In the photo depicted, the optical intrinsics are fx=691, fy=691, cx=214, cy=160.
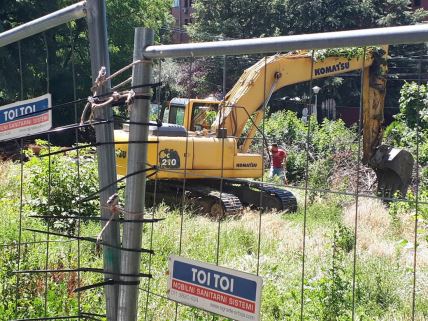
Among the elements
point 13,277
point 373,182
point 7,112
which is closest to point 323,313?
point 13,277

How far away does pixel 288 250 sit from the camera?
754 centimetres

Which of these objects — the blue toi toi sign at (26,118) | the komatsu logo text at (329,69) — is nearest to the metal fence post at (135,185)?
the blue toi toi sign at (26,118)

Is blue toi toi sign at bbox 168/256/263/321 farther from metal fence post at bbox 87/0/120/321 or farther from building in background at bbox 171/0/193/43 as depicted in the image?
building in background at bbox 171/0/193/43

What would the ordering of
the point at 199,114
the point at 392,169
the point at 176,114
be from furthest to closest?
the point at 176,114
the point at 199,114
the point at 392,169

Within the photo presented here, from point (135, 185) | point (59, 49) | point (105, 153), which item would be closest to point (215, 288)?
point (135, 185)

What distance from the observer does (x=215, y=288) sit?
2438mm

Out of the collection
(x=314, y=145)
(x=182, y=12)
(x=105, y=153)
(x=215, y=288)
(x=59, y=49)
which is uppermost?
(x=182, y=12)

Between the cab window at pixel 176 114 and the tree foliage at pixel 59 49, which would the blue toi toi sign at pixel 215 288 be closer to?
the tree foliage at pixel 59 49

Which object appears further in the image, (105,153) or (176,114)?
(176,114)

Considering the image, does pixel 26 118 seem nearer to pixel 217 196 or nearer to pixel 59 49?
pixel 217 196

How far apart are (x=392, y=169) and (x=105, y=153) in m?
10.2

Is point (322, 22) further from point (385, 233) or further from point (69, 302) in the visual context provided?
point (69, 302)

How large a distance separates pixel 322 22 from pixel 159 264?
36746 mm

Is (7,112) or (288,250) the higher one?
(7,112)
